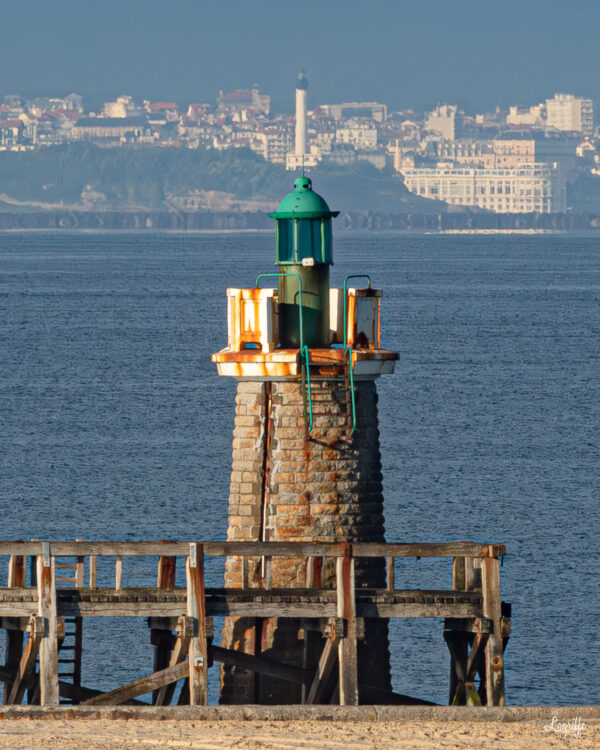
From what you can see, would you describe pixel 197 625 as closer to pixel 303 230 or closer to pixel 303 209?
pixel 303 230

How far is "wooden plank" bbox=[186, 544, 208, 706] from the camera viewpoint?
→ 16.8 m

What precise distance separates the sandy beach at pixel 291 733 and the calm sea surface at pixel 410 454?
11499 millimetres

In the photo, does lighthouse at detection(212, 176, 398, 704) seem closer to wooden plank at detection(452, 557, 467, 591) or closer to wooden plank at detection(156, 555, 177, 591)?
wooden plank at detection(156, 555, 177, 591)

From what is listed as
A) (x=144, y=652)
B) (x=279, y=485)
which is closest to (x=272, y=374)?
(x=279, y=485)

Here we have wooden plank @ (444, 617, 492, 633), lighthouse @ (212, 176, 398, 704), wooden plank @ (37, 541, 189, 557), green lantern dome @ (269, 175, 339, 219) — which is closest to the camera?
wooden plank @ (37, 541, 189, 557)

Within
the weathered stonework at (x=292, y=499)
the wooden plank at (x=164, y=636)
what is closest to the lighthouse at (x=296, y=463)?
the weathered stonework at (x=292, y=499)

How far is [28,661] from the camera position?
1756 centimetres

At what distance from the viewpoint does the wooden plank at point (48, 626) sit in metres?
16.7

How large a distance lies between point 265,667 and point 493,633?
7.61 feet

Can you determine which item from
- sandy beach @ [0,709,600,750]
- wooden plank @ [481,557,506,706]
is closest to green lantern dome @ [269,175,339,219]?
wooden plank @ [481,557,506,706]

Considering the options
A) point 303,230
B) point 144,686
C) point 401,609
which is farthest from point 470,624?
point 303,230

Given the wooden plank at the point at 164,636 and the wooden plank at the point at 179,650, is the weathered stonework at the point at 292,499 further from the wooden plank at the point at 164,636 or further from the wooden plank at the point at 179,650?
the wooden plank at the point at 179,650

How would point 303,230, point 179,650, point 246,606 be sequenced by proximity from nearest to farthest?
point 179,650, point 246,606, point 303,230

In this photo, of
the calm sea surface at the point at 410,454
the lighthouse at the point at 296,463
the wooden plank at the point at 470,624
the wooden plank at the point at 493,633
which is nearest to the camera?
the wooden plank at the point at 493,633
